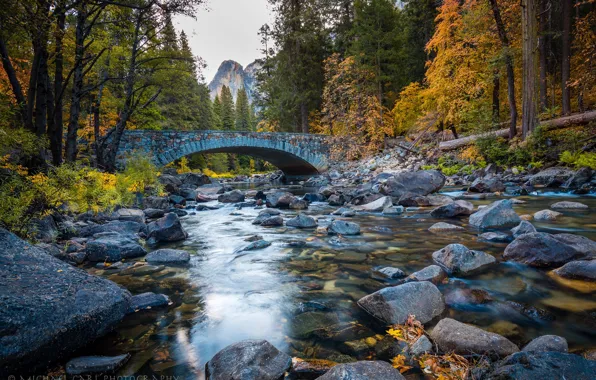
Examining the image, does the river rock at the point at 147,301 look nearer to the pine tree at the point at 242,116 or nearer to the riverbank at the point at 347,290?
the riverbank at the point at 347,290

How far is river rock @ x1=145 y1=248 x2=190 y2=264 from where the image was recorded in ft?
13.1

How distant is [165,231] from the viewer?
210 inches

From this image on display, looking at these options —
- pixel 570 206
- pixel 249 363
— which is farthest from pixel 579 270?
pixel 570 206

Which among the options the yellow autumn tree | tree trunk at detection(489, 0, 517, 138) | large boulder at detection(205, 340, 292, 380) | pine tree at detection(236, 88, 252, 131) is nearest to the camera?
large boulder at detection(205, 340, 292, 380)

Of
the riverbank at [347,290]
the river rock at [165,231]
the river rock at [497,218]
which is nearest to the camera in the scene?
the riverbank at [347,290]

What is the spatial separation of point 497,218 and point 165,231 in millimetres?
5716

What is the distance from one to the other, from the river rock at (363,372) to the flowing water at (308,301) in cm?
39

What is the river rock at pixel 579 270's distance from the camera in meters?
2.72

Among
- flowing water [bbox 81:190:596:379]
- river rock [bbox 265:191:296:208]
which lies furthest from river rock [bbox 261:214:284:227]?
river rock [bbox 265:191:296:208]

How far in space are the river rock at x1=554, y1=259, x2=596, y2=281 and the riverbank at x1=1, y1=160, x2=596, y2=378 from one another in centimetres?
3

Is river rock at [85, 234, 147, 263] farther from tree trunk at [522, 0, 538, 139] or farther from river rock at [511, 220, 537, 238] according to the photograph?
tree trunk at [522, 0, 538, 139]

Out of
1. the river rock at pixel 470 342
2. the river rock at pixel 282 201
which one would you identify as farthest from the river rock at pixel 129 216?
the river rock at pixel 470 342

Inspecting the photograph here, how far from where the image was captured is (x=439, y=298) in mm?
2400

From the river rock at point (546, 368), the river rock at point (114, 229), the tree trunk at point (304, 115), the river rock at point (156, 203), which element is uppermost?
the tree trunk at point (304, 115)
